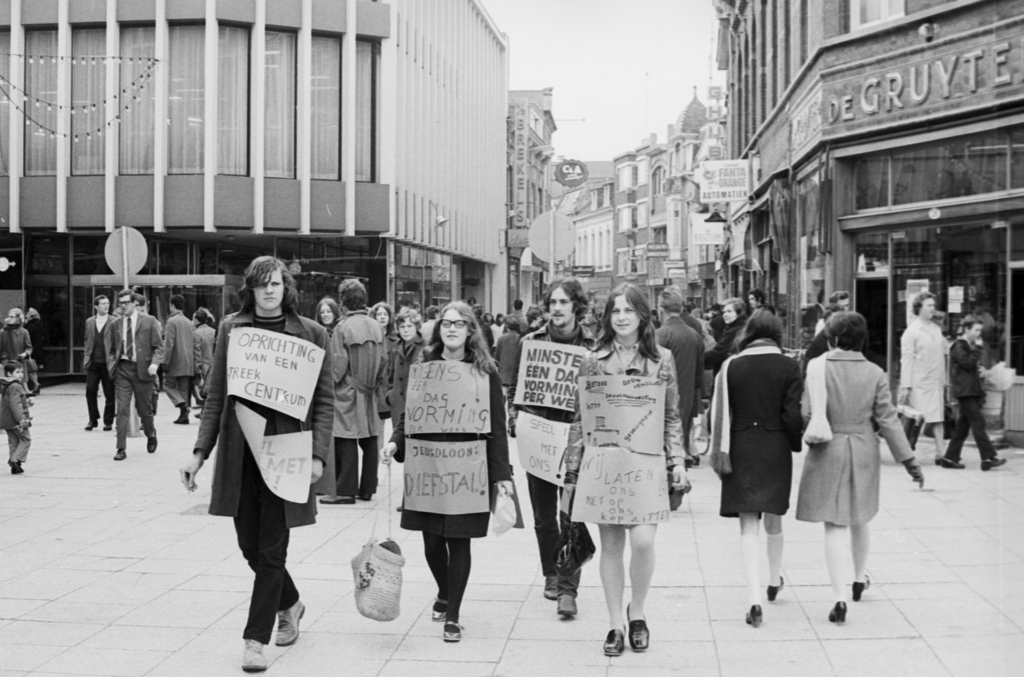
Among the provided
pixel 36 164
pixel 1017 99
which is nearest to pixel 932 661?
pixel 1017 99

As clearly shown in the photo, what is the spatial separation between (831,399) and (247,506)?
3.32 meters

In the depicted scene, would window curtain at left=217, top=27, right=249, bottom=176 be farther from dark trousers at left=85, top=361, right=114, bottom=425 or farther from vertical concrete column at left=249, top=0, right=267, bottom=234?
dark trousers at left=85, top=361, right=114, bottom=425

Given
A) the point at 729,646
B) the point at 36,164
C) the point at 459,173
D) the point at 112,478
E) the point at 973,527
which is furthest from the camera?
the point at 459,173

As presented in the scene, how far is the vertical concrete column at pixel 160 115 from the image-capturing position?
2412 cm

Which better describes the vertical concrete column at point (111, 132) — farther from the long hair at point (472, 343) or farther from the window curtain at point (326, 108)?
the long hair at point (472, 343)

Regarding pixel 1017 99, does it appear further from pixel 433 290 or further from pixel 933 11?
pixel 433 290

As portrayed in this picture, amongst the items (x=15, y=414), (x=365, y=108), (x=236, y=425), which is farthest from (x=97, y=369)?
(x=365, y=108)

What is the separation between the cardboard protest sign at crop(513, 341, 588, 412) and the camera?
6.76m

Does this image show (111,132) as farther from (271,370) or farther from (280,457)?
(280,457)

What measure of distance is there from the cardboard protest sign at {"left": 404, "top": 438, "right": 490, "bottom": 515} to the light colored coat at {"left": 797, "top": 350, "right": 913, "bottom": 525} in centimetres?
191

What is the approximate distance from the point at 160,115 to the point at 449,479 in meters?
20.3

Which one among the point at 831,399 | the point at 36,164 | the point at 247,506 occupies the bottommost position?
the point at 247,506

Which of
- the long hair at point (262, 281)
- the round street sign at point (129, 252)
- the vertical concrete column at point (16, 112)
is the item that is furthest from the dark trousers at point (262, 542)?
the vertical concrete column at point (16, 112)

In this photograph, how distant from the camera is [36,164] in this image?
81.2 feet
